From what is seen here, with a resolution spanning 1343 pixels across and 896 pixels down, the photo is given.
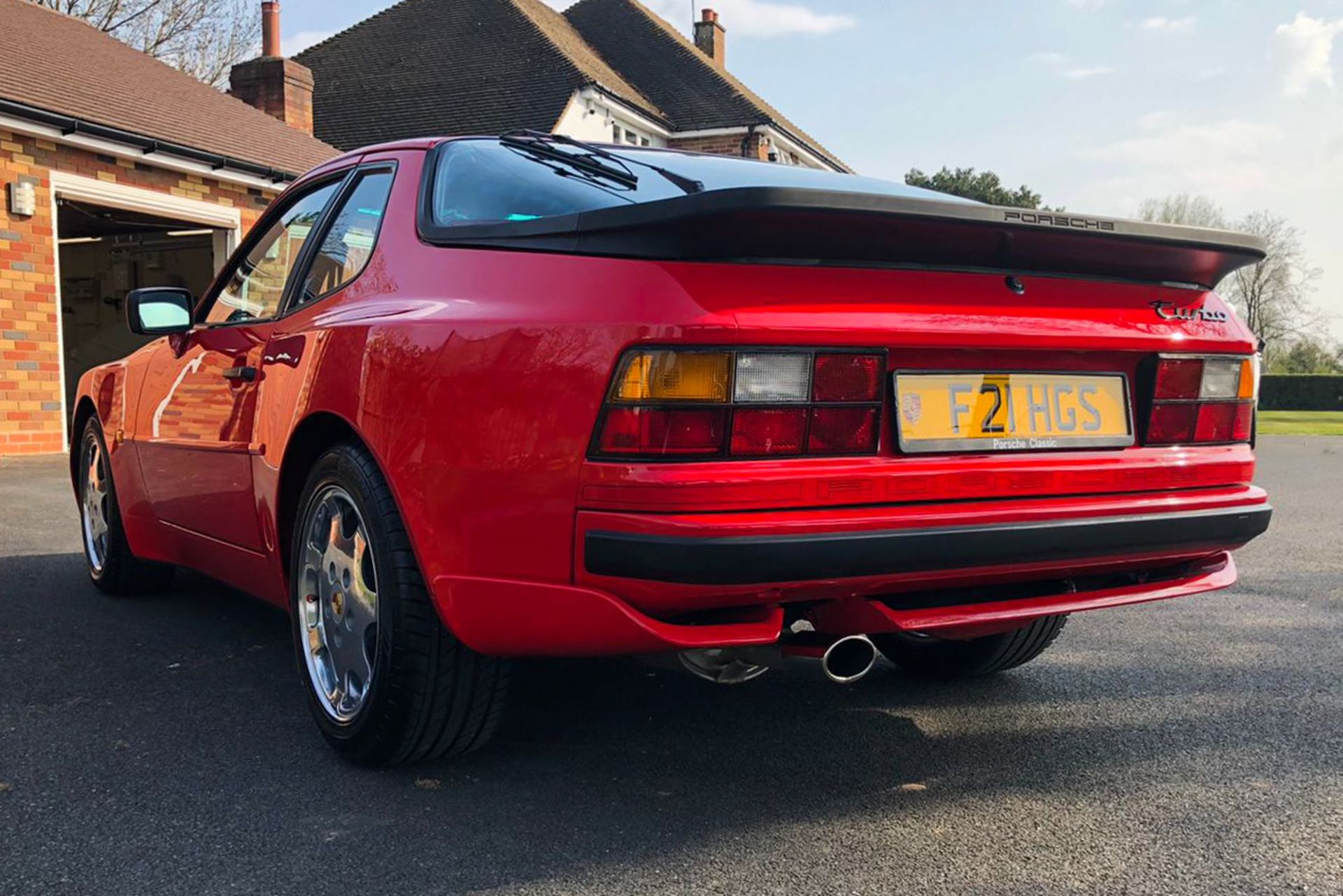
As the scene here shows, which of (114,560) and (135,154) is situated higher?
(135,154)

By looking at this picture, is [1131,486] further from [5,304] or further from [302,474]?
[5,304]

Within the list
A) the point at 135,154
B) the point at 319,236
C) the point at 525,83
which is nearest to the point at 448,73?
the point at 525,83

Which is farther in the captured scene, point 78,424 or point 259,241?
point 78,424

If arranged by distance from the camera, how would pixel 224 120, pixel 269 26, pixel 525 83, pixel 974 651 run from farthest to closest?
1. pixel 525 83
2. pixel 269 26
3. pixel 224 120
4. pixel 974 651

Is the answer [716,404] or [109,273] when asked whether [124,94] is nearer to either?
[109,273]

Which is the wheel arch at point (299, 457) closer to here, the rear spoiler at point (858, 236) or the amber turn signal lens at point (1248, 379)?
the rear spoiler at point (858, 236)

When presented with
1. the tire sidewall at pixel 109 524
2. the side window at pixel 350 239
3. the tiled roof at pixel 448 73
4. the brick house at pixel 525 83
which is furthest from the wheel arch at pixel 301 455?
the tiled roof at pixel 448 73

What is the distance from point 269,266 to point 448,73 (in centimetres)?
2779

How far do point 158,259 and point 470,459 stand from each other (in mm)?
17785

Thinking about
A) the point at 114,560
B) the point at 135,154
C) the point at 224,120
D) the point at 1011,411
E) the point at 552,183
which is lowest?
the point at 114,560

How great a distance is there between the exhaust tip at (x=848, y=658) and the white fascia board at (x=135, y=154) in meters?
11.8

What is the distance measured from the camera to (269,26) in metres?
22.2

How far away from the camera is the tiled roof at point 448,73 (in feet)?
91.7

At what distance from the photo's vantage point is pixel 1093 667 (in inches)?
147
